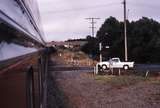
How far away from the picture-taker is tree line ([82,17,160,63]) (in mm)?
92688

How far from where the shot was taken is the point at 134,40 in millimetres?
94938

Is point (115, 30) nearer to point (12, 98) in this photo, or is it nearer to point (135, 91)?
point (135, 91)

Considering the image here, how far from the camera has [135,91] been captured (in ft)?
81.1

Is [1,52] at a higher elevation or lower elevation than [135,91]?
higher

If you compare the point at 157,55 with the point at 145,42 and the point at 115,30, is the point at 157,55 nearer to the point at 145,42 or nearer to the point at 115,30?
the point at 145,42

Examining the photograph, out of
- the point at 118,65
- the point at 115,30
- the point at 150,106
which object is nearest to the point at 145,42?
the point at 115,30

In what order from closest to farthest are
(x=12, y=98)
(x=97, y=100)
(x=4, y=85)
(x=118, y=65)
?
(x=4, y=85) → (x=12, y=98) → (x=97, y=100) → (x=118, y=65)

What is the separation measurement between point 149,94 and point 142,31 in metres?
74.9

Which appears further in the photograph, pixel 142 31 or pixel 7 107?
pixel 142 31

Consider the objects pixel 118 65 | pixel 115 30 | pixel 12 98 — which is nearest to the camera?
pixel 12 98

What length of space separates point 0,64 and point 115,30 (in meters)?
103

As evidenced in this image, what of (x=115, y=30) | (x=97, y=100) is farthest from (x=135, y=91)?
(x=115, y=30)

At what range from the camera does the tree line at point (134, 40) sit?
9269 cm

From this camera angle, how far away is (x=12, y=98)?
2693mm
